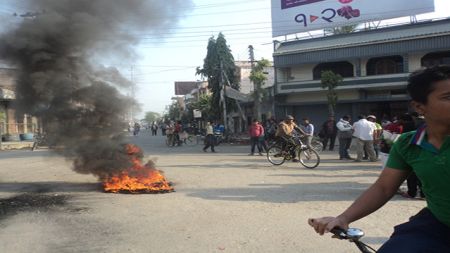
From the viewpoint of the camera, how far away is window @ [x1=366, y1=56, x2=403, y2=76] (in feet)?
109

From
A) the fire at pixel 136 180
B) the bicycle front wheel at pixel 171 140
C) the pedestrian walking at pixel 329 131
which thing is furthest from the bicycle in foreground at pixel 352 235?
the bicycle front wheel at pixel 171 140

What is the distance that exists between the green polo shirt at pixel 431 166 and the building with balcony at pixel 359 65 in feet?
96.3

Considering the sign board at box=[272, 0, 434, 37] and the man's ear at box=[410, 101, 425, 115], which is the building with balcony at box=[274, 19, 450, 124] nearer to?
the sign board at box=[272, 0, 434, 37]

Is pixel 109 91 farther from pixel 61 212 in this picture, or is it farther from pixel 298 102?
pixel 298 102

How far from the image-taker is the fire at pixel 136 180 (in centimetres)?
973

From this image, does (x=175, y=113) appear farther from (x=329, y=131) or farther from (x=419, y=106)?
(x=419, y=106)

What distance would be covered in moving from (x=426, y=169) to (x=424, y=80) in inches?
15.7

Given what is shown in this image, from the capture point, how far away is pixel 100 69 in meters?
10.9

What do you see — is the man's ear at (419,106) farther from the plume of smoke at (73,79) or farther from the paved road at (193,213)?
the plume of smoke at (73,79)

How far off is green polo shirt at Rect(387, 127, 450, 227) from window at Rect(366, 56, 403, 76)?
108 ft

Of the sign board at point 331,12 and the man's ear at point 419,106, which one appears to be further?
→ the sign board at point 331,12

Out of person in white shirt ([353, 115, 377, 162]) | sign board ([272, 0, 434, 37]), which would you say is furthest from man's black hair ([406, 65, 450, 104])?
sign board ([272, 0, 434, 37])

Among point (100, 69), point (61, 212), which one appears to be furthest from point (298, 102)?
point (61, 212)

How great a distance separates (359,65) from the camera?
111 feet
